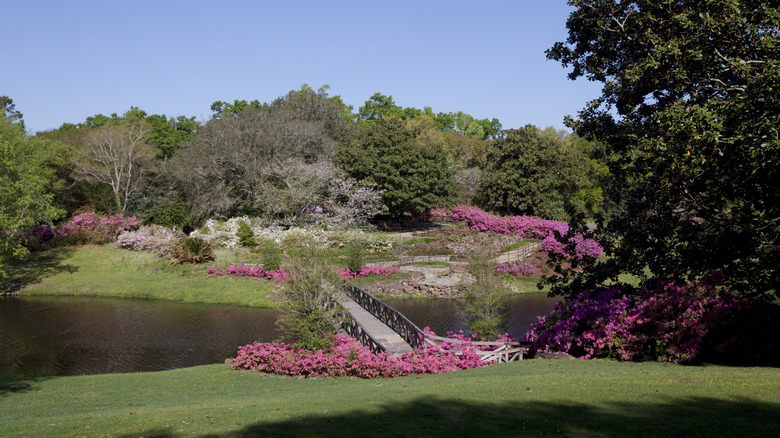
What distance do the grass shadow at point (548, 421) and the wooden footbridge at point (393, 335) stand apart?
7.83 meters

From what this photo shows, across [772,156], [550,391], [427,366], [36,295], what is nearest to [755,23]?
[772,156]

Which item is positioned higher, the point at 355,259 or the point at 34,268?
the point at 355,259

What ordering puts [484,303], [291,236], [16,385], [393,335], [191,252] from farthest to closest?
1. [291,236]
2. [191,252]
3. [484,303]
4. [393,335]
5. [16,385]

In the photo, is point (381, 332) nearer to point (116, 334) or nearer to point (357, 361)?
point (357, 361)

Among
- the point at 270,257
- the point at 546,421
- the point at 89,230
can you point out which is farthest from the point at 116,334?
the point at 546,421

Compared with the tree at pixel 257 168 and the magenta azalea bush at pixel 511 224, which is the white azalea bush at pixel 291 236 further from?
the magenta azalea bush at pixel 511 224

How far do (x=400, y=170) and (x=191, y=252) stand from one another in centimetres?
1835

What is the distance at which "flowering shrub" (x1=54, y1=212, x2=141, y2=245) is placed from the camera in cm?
3766

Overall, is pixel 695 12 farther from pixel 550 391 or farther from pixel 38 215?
pixel 38 215

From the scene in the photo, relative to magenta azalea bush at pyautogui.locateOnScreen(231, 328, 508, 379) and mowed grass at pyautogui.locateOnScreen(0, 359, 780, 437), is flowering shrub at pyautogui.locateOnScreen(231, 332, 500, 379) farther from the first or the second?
mowed grass at pyautogui.locateOnScreen(0, 359, 780, 437)

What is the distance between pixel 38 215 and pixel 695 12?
32872 millimetres

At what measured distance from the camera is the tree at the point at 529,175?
45.2 m

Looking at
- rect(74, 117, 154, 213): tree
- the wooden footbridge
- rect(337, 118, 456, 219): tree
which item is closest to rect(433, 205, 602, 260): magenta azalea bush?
rect(337, 118, 456, 219): tree

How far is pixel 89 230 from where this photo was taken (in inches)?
1491
